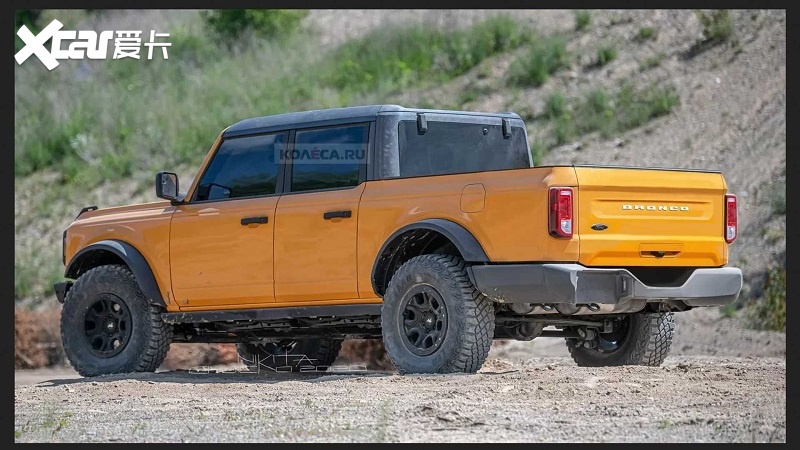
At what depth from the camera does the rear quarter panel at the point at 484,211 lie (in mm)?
10523

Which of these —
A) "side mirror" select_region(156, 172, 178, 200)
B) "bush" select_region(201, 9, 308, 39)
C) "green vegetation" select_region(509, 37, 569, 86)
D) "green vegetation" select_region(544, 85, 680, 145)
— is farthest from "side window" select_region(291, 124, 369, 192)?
"bush" select_region(201, 9, 308, 39)

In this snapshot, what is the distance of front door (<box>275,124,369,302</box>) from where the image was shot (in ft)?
38.5

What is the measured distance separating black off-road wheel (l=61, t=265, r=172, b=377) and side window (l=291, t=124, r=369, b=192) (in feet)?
6.56

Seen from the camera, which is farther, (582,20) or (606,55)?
(582,20)

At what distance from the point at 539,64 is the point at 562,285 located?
18.1 meters

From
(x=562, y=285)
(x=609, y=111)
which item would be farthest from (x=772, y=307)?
(x=562, y=285)

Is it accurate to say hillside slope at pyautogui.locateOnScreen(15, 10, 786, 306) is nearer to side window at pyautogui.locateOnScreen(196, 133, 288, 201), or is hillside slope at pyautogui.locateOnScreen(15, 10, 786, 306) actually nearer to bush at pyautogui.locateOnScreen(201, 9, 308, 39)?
bush at pyautogui.locateOnScreen(201, 9, 308, 39)

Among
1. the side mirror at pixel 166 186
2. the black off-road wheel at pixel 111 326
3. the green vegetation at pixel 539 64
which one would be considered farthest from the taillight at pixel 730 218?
the green vegetation at pixel 539 64

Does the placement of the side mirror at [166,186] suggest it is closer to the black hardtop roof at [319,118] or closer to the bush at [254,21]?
the black hardtop roof at [319,118]

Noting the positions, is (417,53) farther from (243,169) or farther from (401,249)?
(401,249)

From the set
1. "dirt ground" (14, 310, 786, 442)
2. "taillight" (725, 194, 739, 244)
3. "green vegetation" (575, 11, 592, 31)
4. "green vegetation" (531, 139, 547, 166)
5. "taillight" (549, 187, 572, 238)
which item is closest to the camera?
"dirt ground" (14, 310, 786, 442)

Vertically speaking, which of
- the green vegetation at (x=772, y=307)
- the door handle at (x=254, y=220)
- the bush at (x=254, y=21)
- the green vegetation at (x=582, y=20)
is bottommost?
the green vegetation at (x=772, y=307)

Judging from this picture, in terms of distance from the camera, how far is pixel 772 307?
2009cm

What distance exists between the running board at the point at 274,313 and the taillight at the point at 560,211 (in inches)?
70.8
